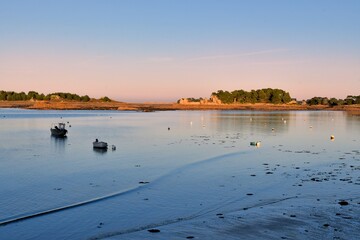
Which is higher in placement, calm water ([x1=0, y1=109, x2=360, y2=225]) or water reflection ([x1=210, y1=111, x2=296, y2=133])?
water reflection ([x1=210, y1=111, x2=296, y2=133])

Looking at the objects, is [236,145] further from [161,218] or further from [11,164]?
[161,218]

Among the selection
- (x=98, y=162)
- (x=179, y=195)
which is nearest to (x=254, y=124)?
(x=98, y=162)

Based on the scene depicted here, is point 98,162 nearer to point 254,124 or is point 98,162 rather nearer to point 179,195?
point 179,195

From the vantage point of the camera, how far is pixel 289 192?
2231 cm

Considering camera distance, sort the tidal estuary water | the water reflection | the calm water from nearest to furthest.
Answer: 1. the tidal estuary water
2. the calm water
3. the water reflection

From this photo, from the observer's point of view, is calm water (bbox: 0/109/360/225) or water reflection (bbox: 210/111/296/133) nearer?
calm water (bbox: 0/109/360/225)

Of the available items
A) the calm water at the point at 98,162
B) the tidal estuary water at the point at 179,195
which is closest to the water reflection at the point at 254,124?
the calm water at the point at 98,162

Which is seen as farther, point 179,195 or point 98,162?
point 98,162

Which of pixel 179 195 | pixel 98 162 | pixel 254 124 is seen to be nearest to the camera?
pixel 179 195

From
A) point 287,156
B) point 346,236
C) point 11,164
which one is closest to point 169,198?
point 346,236

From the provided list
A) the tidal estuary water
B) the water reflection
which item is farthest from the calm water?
the water reflection

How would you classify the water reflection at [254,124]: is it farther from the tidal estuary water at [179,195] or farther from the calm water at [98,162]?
the tidal estuary water at [179,195]

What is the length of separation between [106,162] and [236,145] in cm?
1897

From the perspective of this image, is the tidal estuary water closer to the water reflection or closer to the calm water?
the calm water
